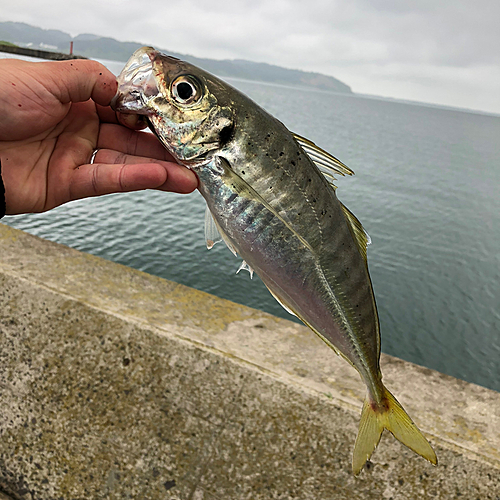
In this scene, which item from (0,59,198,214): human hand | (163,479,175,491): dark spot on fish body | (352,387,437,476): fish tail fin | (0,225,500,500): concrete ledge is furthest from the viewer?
(163,479,175,491): dark spot on fish body

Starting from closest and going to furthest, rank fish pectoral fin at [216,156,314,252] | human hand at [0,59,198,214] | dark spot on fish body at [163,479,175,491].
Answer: fish pectoral fin at [216,156,314,252]
human hand at [0,59,198,214]
dark spot on fish body at [163,479,175,491]

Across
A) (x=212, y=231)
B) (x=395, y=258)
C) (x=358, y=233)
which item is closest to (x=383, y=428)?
(x=358, y=233)

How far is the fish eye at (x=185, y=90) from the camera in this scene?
5.16ft

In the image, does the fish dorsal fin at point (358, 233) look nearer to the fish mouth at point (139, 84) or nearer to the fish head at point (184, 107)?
the fish head at point (184, 107)

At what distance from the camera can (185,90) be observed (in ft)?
5.17

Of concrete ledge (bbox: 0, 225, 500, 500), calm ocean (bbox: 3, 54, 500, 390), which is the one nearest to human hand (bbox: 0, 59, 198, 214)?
concrete ledge (bbox: 0, 225, 500, 500)

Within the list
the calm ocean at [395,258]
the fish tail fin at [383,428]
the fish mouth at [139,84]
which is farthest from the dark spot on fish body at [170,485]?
the calm ocean at [395,258]

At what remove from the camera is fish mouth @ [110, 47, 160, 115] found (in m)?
1.58

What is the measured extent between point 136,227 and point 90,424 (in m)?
10.0

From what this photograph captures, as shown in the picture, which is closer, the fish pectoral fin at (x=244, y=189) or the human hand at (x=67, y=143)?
the fish pectoral fin at (x=244, y=189)

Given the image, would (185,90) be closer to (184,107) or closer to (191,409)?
(184,107)

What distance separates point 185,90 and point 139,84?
0.64 ft

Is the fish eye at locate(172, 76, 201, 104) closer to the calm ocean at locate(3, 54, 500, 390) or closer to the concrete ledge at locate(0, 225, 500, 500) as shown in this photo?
the concrete ledge at locate(0, 225, 500, 500)

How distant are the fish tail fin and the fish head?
1280 millimetres
